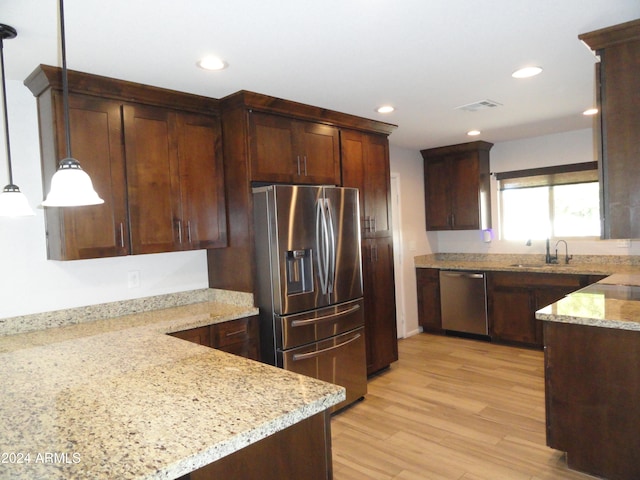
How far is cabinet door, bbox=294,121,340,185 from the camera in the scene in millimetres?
3346

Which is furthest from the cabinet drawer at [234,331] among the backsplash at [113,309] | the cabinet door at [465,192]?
the cabinet door at [465,192]

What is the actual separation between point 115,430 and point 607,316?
2308 millimetres

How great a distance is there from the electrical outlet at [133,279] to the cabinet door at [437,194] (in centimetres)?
380

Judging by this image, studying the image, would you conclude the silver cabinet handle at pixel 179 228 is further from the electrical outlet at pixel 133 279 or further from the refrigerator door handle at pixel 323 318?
the refrigerator door handle at pixel 323 318

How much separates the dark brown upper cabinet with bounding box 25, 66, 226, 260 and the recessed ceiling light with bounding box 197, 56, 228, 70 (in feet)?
1.75

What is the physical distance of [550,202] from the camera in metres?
5.14

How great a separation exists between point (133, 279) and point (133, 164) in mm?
810

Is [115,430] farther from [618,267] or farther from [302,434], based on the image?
[618,267]

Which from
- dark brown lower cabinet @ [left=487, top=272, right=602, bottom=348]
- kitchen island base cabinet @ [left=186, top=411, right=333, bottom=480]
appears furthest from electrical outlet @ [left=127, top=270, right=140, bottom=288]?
dark brown lower cabinet @ [left=487, top=272, right=602, bottom=348]

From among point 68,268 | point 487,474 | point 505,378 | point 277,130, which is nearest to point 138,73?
point 277,130

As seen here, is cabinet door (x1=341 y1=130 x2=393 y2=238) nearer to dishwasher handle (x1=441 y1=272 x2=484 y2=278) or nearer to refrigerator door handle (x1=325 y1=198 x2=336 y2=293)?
refrigerator door handle (x1=325 y1=198 x2=336 y2=293)

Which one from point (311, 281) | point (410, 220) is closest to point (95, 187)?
point (311, 281)

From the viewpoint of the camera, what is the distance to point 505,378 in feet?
12.9

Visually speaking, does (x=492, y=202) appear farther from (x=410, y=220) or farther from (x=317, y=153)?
(x=317, y=153)
